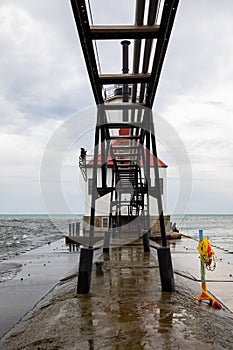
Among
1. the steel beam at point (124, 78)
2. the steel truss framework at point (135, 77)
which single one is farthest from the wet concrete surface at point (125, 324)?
the steel beam at point (124, 78)

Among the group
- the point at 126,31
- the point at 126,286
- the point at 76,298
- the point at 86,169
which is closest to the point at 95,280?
the point at 126,286

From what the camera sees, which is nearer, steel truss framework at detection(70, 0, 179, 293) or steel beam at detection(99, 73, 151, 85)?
steel truss framework at detection(70, 0, 179, 293)

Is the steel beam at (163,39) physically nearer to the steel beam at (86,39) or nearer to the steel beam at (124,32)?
the steel beam at (124,32)

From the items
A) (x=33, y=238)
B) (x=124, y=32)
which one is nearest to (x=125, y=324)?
(x=124, y=32)

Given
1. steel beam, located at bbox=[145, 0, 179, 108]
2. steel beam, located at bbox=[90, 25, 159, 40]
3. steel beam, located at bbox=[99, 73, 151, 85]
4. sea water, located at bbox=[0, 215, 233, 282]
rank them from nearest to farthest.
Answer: steel beam, located at bbox=[145, 0, 179, 108] < steel beam, located at bbox=[90, 25, 159, 40] < steel beam, located at bbox=[99, 73, 151, 85] < sea water, located at bbox=[0, 215, 233, 282]

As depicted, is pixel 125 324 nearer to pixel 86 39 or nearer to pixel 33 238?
pixel 86 39

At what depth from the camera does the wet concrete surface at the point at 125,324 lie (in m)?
4.24

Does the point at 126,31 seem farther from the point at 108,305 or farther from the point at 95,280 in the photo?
the point at 95,280

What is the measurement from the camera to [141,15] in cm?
456

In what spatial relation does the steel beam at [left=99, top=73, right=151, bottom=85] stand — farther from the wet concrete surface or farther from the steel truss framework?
the wet concrete surface

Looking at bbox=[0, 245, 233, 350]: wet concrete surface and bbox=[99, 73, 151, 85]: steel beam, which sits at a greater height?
bbox=[99, 73, 151, 85]: steel beam

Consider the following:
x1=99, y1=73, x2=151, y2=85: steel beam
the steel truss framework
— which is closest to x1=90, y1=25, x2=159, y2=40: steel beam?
the steel truss framework

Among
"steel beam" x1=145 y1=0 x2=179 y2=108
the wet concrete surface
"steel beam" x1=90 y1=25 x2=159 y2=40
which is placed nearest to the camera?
the wet concrete surface

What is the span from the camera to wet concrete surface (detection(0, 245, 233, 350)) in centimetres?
424
